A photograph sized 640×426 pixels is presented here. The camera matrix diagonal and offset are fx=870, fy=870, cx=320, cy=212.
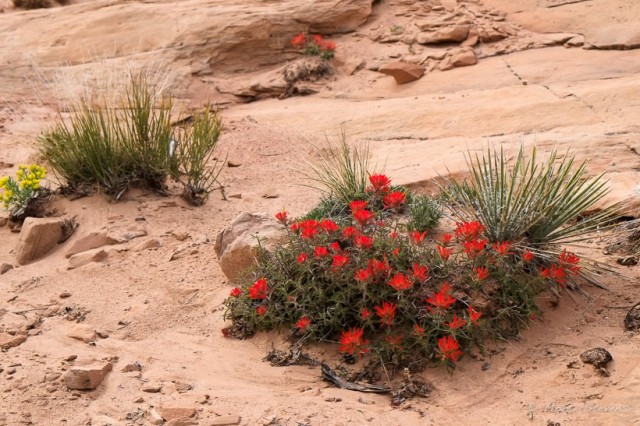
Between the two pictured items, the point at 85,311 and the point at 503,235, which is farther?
the point at 85,311

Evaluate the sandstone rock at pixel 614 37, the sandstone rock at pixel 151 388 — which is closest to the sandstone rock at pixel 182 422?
the sandstone rock at pixel 151 388

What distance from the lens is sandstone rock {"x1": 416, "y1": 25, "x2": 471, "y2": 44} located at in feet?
32.6

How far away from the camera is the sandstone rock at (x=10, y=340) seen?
4.70 m

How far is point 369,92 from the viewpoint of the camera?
9.56 metres

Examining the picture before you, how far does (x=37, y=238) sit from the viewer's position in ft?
20.5

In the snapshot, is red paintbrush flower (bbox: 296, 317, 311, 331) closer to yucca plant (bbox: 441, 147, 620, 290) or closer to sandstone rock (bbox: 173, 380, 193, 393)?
sandstone rock (bbox: 173, 380, 193, 393)

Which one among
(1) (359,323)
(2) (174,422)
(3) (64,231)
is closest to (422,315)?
(1) (359,323)

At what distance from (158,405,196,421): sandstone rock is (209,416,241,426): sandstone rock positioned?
0.40ft

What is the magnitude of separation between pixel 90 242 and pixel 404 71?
4.42 metres

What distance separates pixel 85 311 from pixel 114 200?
159 centimetres

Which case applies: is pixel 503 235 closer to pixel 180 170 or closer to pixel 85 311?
pixel 85 311

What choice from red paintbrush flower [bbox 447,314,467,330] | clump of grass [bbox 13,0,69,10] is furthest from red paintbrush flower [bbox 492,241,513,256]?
clump of grass [bbox 13,0,69,10]

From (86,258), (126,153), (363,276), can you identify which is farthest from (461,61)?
(363,276)

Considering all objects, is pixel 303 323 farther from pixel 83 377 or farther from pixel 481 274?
pixel 83 377
